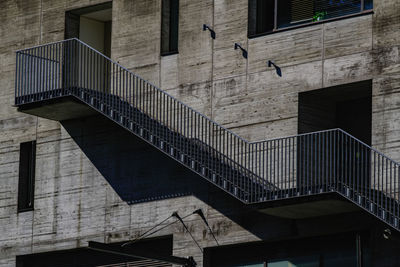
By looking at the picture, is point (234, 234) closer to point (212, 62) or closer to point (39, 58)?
point (212, 62)

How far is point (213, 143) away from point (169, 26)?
5.37m

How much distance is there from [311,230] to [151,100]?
752cm

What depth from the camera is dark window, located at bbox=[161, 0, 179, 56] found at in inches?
1935

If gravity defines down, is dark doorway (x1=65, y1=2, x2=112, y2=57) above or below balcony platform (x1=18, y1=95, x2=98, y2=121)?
above

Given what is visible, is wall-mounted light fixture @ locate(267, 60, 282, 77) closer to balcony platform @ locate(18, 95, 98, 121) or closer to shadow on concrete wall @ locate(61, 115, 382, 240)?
shadow on concrete wall @ locate(61, 115, 382, 240)

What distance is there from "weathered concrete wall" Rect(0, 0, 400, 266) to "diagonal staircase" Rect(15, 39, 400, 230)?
74cm

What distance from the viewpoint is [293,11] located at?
46.6 m

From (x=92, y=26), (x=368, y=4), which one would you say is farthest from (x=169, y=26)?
(x=368, y=4)

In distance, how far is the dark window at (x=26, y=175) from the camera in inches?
2020

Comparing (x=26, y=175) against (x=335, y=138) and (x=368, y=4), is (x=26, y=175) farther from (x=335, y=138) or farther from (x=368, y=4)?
(x=368, y=4)

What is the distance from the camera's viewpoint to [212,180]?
43906 mm

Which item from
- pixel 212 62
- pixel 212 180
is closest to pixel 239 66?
pixel 212 62

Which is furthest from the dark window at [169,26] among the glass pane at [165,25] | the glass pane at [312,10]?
the glass pane at [312,10]

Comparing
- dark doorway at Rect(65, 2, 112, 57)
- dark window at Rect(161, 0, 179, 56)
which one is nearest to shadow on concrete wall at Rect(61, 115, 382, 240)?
dark window at Rect(161, 0, 179, 56)
